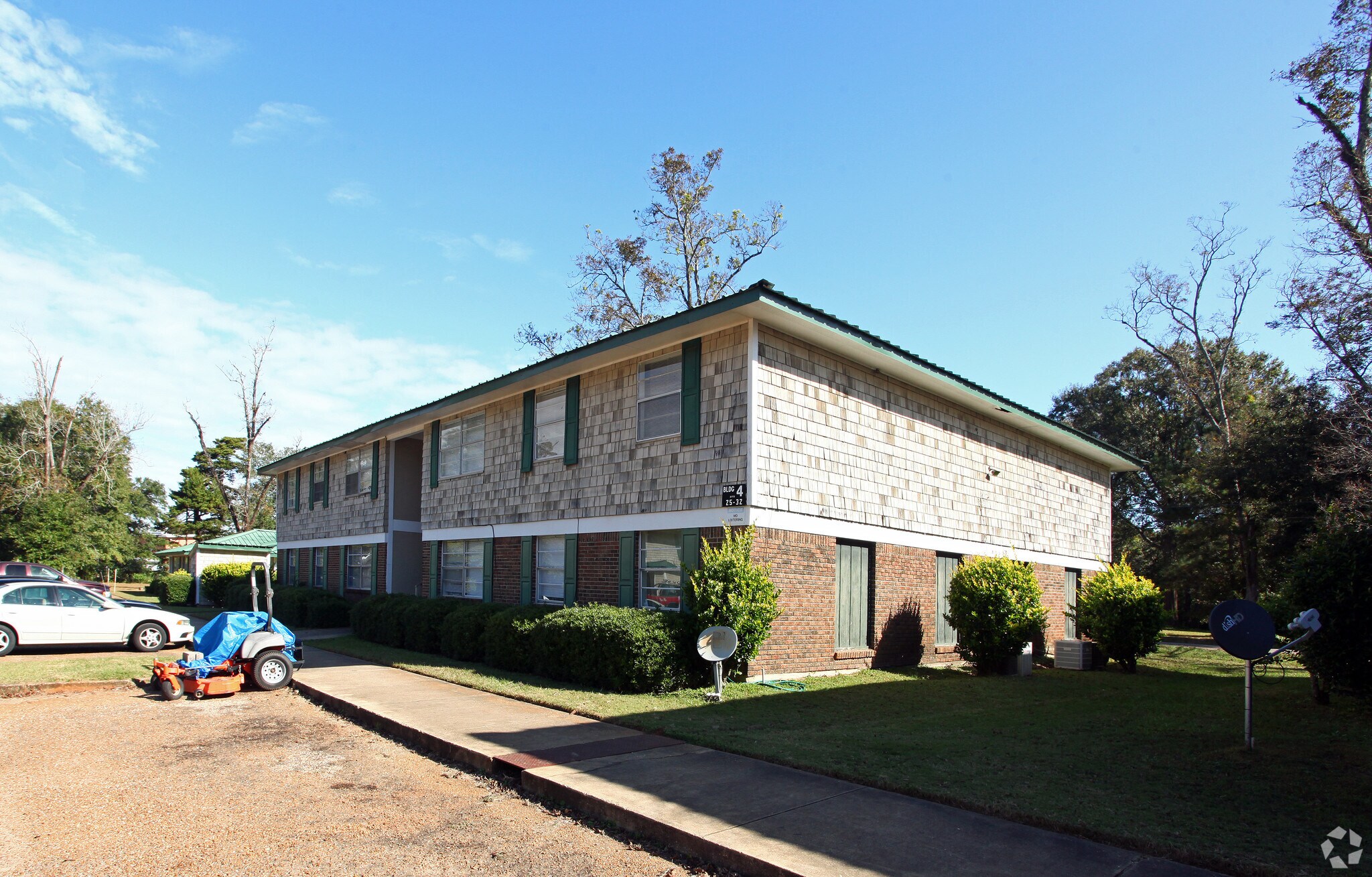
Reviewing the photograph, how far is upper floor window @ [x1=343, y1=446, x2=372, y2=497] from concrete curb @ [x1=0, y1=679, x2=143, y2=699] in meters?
11.1

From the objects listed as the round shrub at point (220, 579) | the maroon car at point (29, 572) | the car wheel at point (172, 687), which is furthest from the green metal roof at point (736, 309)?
the round shrub at point (220, 579)

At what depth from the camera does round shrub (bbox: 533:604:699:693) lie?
1127 cm

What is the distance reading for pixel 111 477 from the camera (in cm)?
4700

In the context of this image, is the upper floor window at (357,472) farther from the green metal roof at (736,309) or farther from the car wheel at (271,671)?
the car wheel at (271,671)

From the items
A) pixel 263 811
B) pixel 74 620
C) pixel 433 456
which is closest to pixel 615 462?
pixel 433 456

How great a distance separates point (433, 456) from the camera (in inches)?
792

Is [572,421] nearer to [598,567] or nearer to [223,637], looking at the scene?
[598,567]

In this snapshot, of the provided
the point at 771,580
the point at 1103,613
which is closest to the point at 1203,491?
the point at 1103,613

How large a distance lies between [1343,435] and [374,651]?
Answer: 76.9 ft

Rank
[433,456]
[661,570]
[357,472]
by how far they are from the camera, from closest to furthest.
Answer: [661,570], [433,456], [357,472]

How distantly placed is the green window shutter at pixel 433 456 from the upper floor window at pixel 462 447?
79mm

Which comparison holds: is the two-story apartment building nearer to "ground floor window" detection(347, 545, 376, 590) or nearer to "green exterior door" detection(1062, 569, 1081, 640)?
"green exterior door" detection(1062, 569, 1081, 640)

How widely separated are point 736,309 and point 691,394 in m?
1.83

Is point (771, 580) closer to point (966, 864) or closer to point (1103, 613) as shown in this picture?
point (966, 864)
